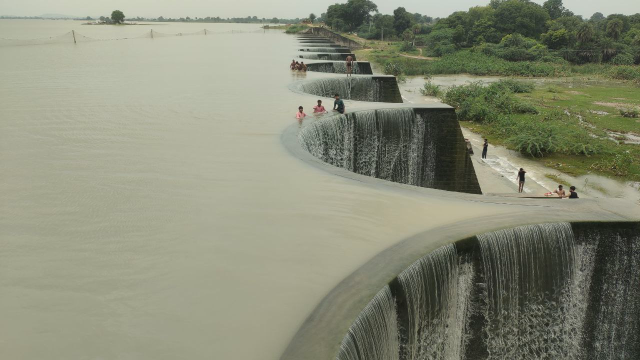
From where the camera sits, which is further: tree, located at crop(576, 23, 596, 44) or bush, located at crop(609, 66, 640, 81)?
tree, located at crop(576, 23, 596, 44)

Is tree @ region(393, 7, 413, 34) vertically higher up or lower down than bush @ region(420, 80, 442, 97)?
higher up

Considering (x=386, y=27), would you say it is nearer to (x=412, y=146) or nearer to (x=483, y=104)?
(x=483, y=104)

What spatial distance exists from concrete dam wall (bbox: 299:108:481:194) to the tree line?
56824 mm

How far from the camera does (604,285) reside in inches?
341

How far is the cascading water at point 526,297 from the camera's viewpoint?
7133 millimetres

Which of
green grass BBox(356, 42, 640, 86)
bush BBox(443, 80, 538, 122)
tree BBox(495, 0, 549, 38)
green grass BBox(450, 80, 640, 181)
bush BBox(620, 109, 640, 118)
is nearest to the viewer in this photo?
green grass BBox(450, 80, 640, 181)

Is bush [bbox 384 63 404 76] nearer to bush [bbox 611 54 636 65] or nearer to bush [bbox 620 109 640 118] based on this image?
bush [bbox 620 109 640 118]

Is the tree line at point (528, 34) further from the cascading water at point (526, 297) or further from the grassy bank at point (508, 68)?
the cascading water at point (526, 297)

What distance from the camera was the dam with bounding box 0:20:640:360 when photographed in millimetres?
5758

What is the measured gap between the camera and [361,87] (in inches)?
885

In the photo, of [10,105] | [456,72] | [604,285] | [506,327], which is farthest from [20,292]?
[456,72]

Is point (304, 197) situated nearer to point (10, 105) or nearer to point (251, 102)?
point (251, 102)

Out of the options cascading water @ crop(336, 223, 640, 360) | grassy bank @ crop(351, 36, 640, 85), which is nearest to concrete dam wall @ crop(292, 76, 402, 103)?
cascading water @ crop(336, 223, 640, 360)

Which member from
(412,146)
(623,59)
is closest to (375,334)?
(412,146)
